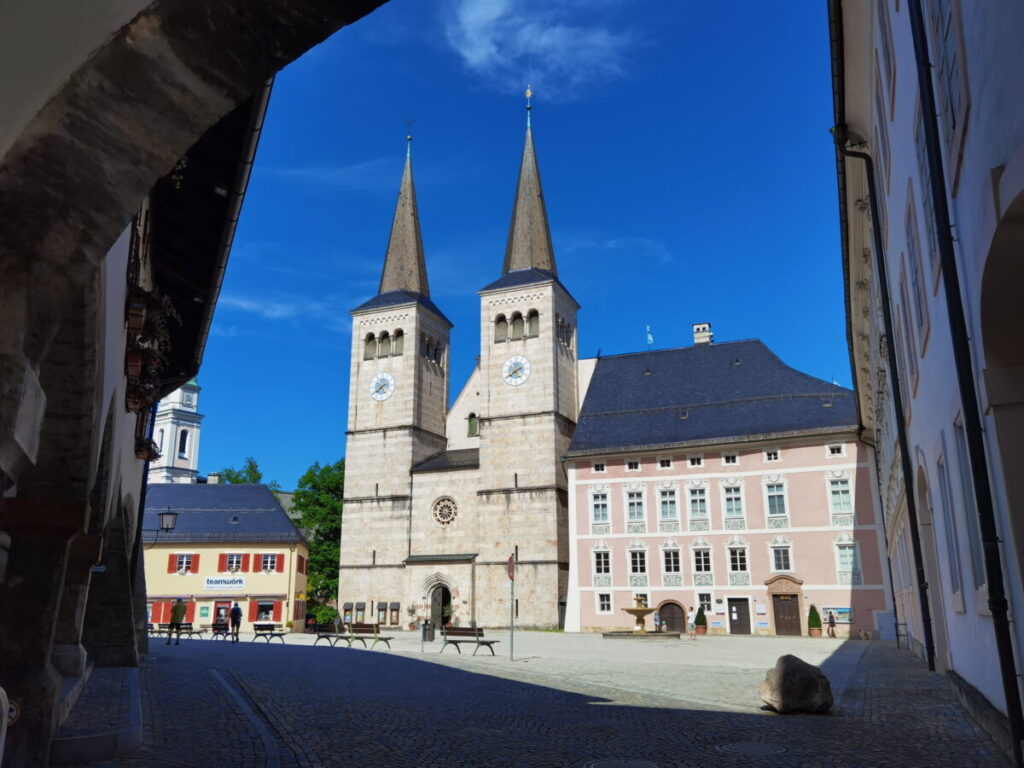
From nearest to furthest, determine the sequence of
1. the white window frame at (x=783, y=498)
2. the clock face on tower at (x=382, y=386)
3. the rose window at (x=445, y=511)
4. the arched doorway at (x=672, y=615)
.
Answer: the white window frame at (x=783, y=498) → the arched doorway at (x=672, y=615) → the rose window at (x=445, y=511) → the clock face on tower at (x=382, y=386)

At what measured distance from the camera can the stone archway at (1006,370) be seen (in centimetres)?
521

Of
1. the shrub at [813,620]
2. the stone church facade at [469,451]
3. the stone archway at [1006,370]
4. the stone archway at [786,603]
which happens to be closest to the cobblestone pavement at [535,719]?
the stone archway at [1006,370]

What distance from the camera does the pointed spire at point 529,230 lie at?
58406mm

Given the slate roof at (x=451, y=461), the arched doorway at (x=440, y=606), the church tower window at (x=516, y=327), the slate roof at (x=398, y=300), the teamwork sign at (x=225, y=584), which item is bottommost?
the arched doorway at (x=440, y=606)

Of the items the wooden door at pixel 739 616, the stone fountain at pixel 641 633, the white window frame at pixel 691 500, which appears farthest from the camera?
the white window frame at pixel 691 500

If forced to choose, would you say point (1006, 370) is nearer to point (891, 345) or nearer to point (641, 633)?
point (891, 345)

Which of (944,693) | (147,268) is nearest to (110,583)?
(147,268)

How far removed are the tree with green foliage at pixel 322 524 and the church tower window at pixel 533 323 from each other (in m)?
17.6

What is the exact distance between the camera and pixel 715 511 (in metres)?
43.7

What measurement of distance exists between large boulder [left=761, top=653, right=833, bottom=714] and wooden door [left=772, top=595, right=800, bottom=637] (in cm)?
3220

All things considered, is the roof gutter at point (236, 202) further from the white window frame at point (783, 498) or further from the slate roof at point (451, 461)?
the slate roof at point (451, 461)

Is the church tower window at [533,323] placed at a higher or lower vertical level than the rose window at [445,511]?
higher

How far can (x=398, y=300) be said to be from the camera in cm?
5925

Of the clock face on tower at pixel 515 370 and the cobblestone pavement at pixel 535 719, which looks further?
the clock face on tower at pixel 515 370
